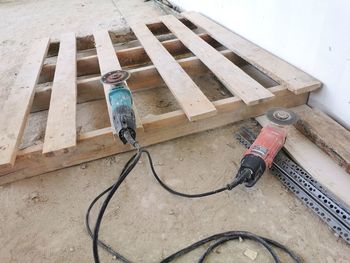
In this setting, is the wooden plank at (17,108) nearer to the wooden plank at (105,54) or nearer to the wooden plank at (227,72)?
the wooden plank at (105,54)

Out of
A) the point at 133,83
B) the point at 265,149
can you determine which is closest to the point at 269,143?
the point at 265,149

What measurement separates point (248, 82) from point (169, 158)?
0.53 meters

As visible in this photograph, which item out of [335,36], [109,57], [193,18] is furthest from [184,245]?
[193,18]

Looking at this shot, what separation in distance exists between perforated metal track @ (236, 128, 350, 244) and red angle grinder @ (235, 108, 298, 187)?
93 millimetres

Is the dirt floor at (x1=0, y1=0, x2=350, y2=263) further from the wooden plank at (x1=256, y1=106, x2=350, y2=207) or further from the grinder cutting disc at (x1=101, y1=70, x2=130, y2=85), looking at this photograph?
the grinder cutting disc at (x1=101, y1=70, x2=130, y2=85)

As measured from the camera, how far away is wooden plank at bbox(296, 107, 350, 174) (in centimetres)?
111

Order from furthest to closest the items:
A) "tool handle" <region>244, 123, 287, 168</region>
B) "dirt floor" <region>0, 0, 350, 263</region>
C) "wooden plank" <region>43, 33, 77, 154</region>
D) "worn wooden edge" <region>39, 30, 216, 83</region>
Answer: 1. "worn wooden edge" <region>39, 30, 216, 83</region>
2. "wooden plank" <region>43, 33, 77, 154</region>
3. "tool handle" <region>244, 123, 287, 168</region>
4. "dirt floor" <region>0, 0, 350, 263</region>

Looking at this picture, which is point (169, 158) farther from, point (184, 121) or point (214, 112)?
point (214, 112)

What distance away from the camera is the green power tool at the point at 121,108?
101 cm

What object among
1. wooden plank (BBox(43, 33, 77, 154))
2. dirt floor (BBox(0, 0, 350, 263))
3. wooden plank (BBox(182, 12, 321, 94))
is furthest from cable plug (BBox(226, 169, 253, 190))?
wooden plank (BBox(43, 33, 77, 154))

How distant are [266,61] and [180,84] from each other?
0.49 meters

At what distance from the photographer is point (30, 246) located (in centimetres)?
100

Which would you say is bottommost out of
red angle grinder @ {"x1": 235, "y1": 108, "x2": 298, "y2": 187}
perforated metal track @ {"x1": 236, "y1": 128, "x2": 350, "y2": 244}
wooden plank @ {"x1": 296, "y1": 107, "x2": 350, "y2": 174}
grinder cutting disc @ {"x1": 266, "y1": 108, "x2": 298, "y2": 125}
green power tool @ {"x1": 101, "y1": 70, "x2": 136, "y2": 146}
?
perforated metal track @ {"x1": 236, "y1": 128, "x2": 350, "y2": 244}

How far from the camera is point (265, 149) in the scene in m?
1.07
